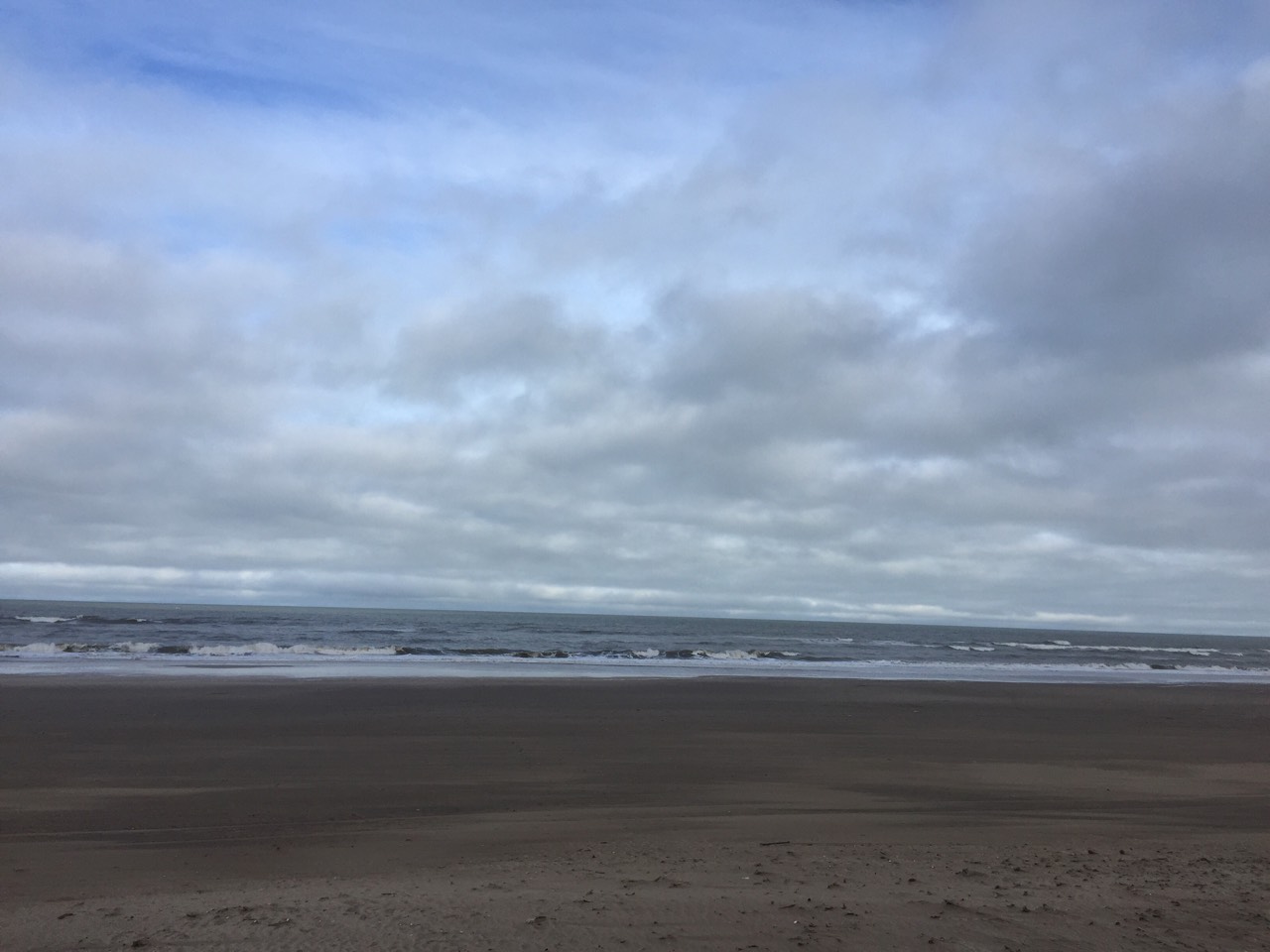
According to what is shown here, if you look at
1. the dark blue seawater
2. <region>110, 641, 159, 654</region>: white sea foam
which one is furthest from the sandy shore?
<region>110, 641, 159, 654</region>: white sea foam

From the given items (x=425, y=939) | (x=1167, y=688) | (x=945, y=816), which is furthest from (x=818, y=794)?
(x=1167, y=688)

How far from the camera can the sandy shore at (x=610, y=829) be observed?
17.8 ft

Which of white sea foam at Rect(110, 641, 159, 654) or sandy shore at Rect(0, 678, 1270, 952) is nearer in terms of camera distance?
sandy shore at Rect(0, 678, 1270, 952)

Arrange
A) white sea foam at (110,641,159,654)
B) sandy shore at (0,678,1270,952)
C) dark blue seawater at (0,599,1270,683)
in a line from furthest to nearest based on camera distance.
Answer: white sea foam at (110,641,159,654) < dark blue seawater at (0,599,1270,683) < sandy shore at (0,678,1270,952)

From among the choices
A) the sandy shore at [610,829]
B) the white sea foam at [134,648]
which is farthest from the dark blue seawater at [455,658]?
the sandy shore at [610,829]

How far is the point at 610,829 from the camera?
858cm

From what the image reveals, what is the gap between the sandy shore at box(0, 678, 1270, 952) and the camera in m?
5.41

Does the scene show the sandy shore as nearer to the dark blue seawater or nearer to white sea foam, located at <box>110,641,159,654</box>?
the dark blue seawater

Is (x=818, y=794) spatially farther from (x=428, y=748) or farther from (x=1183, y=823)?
(x=428, y=748)

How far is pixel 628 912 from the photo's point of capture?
5555 mm

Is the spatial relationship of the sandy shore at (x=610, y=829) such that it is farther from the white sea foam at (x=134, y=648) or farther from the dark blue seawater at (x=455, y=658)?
the white sea foam at (x=134, y=648)

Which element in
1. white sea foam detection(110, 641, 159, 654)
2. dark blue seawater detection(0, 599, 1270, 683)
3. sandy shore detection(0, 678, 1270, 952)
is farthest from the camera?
white sea foam detection(110, 641, 159, 654)

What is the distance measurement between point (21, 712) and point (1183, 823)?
20.1 metres

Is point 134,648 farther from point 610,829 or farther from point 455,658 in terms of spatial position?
point 610,829
